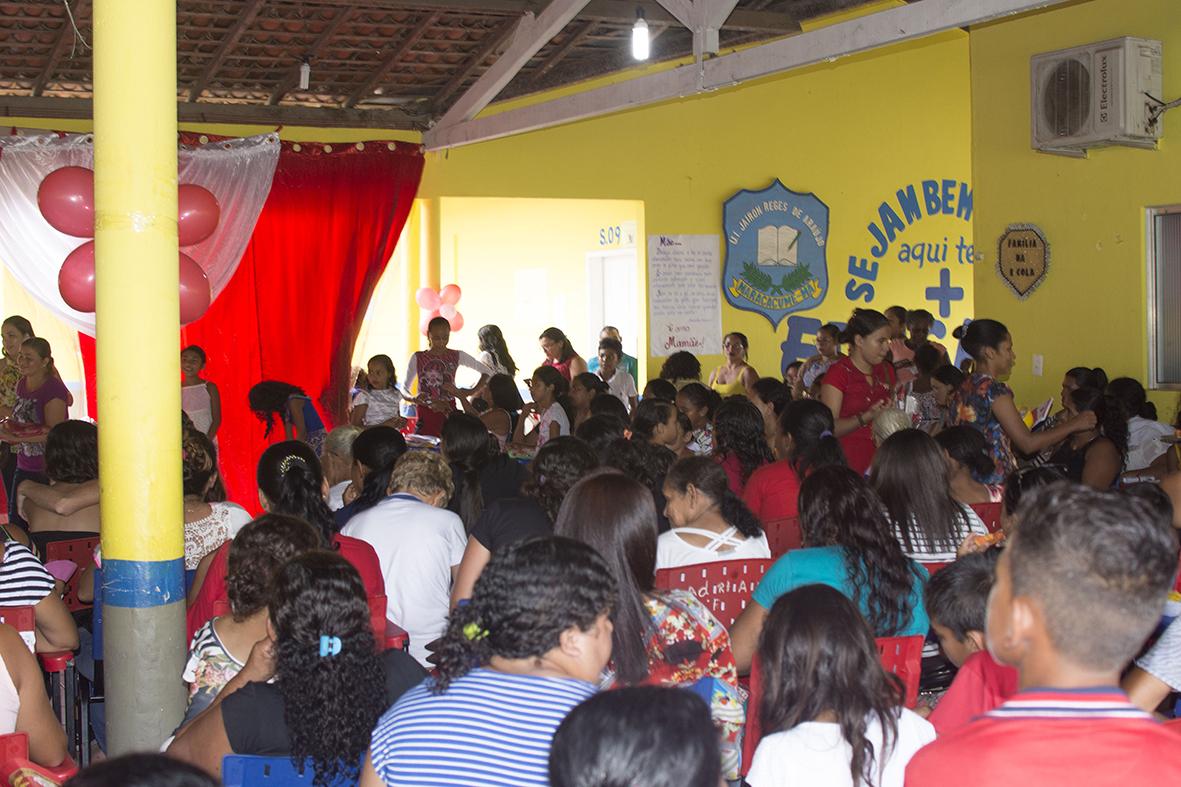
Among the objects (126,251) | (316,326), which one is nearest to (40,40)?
(316,326)

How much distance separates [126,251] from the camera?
10.0 ft

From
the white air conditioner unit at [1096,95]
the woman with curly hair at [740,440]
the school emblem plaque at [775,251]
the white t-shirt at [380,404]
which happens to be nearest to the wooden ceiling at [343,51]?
the white air conditioner unit at [1096,95]

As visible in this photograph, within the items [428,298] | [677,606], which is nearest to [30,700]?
[677,606]

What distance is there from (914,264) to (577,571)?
993cm

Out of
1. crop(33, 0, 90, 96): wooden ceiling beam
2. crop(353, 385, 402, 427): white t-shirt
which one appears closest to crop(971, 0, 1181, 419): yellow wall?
crop(353, 385, 402, 427): white t-shirt

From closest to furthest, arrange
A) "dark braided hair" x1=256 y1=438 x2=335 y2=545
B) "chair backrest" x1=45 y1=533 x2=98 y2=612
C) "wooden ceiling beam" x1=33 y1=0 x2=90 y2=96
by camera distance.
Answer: "dark braided hair" x1=256 y1=438 x2=335 y2=545 → "chair backrest" x1=45 y1=533 x2=98 y2=612 → "wooden ceiling beam" x1=33 y1=0 x2=90 y2=96

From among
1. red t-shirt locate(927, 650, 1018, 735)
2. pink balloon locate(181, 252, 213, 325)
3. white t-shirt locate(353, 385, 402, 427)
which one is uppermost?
pink balloon locate(181, 252, 213, 325)

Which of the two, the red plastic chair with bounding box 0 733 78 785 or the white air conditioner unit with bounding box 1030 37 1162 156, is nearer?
the red plastic chair with bounding box 0 733 78 785

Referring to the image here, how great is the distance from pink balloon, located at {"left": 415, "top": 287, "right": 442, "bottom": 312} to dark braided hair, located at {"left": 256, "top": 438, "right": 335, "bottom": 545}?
19.6 ft

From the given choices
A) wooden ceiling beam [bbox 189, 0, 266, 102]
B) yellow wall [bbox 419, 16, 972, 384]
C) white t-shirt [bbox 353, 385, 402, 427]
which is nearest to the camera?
wooden ceiling beam [bbox 189, 0, 266, 102]

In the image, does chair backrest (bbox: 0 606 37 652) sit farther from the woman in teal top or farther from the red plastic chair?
the woman in teal top

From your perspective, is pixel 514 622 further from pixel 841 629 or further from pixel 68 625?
pixel 68 625

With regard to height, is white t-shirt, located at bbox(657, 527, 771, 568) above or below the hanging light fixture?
below

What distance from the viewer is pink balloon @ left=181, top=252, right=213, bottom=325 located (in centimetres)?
545
